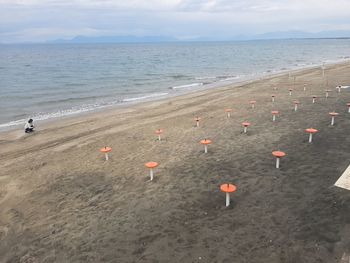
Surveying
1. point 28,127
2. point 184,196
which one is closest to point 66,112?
point 28,127

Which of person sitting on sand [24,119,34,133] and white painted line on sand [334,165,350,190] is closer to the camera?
white painted line on sand [334,165,350,190]

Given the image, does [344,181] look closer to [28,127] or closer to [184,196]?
[184,196]

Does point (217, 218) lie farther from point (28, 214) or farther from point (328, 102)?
point (328, 102)

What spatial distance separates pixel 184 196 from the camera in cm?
855

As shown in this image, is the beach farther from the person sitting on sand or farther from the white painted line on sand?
the person sitting on sand

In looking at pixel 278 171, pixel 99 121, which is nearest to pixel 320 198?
pixel 278 171

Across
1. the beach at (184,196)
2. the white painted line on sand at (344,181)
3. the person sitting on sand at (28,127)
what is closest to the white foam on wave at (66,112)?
the person sitting on sand at (28,127)

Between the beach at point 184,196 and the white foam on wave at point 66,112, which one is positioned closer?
the beach at point 184,196

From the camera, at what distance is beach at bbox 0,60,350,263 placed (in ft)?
21.3

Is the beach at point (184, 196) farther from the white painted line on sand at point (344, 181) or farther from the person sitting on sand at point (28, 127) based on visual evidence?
the person sitting on sand at point (28, 127)

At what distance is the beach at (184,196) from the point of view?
6500mm

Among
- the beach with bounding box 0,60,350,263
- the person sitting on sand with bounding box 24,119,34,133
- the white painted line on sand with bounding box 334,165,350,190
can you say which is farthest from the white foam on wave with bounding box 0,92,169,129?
the white painted line on sand with bounding box 334,165,350,190

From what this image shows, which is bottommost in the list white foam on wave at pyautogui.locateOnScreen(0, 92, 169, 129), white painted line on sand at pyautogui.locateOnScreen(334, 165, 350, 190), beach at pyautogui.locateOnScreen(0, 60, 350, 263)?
white foam on wave at pyautogui.locateOnScreen(0, 92, 169, 129)

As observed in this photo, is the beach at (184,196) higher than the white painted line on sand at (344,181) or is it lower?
lower
